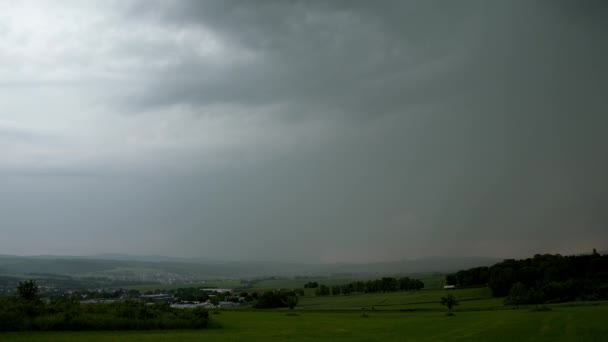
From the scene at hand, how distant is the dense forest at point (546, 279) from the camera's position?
9044 cm

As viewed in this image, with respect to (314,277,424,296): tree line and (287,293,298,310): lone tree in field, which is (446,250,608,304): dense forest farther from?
(287,293,298,310): lone tree in field

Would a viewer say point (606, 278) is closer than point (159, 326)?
No

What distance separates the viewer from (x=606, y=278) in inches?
4240

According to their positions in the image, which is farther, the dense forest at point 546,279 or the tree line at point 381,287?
the tree line at point 381,287

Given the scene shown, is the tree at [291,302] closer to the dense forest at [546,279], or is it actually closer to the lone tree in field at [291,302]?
the lone tree in field at [291,302]

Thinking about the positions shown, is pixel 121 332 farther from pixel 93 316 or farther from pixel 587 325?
pixel 587 325

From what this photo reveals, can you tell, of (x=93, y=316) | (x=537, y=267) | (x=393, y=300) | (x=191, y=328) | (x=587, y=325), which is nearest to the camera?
(x=587, y=325)

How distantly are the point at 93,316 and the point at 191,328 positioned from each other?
956 cm

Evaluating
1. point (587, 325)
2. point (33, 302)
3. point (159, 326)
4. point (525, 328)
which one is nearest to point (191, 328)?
point (159, 326)

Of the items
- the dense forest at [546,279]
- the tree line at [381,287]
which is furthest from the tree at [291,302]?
the dense forest at [546,279]

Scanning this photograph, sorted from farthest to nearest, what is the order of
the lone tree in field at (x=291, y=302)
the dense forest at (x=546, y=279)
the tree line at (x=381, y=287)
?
the tree line at (x=381, y=287) < the lone tree in field at (x=291, y=302) < the dense forest at (x=546, y=279)

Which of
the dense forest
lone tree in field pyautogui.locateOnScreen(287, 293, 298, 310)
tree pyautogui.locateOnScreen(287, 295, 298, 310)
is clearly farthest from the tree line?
tree pyautogui.locateOnScreen(287, 295, 298, 310)

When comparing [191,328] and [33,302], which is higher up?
[33,302]

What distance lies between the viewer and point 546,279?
355 ft
